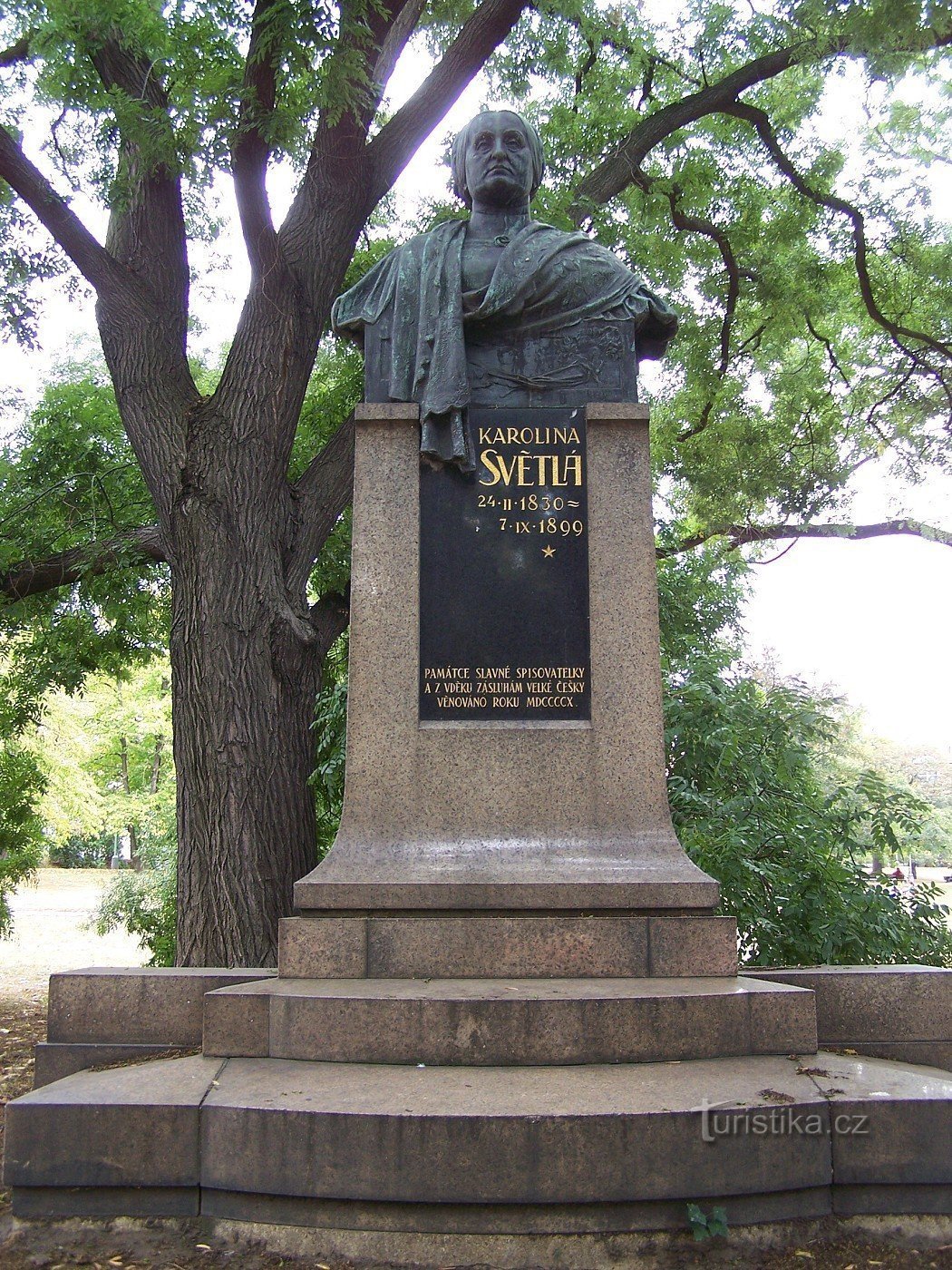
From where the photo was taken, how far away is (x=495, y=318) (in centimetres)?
556

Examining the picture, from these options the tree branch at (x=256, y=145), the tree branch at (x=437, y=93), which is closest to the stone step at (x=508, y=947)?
the tree branch at (x=256, y=145)

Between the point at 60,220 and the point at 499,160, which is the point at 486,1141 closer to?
the point at 499,160

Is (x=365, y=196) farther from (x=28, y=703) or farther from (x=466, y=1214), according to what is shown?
(x=466, y=1214)

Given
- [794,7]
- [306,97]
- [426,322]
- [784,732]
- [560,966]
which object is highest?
[794,7]

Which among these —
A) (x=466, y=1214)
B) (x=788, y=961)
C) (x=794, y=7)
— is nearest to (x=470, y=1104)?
(x=466, y=1214)

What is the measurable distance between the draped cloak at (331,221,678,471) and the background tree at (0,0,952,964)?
7.42 feet

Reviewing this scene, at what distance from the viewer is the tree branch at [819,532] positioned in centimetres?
1694

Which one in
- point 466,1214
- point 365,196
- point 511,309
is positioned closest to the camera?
point 466,1214

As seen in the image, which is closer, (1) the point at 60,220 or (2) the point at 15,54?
(1) the point at 60,220

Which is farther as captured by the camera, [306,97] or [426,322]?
[306,97]

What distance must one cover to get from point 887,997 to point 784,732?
3822 millimetres

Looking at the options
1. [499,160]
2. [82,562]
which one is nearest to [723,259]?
[499,160]

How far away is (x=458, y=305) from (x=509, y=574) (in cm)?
143

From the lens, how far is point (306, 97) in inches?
304
